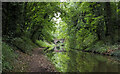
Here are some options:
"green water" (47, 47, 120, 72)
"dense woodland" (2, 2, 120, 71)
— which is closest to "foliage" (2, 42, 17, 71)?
"dense woodland" (2, 2, 120, 71)

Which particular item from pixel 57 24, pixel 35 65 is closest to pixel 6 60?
pixel 35 65

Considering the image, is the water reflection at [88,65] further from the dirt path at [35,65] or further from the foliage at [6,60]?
the foliage at [6,60]

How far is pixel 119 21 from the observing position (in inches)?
730

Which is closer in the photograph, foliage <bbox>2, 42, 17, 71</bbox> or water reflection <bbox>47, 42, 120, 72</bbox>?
foliage <bbox>2, 42, 17, 71</bbox>

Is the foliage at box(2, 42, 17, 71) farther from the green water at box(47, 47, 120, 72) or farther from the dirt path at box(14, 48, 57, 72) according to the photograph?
the green water at box(47, 47, 120, 72)

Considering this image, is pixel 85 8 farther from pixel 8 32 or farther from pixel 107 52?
pixel 8 32

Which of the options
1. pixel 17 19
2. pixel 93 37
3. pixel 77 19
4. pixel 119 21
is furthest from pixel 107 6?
pixel 17 19

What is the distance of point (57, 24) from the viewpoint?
53.2ft

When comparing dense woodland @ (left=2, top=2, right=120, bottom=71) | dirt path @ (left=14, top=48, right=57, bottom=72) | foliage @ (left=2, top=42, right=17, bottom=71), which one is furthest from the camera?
dense woodland @ (left=2, top=2, right=120, bottom=71)

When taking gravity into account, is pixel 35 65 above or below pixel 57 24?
below

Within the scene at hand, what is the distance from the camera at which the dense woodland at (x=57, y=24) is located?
10041 millimetres

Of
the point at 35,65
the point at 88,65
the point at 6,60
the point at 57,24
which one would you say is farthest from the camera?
the point at 57,24

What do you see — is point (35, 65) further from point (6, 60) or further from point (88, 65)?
point (88, 65)

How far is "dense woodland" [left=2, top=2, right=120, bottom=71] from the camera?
32.9 feet
